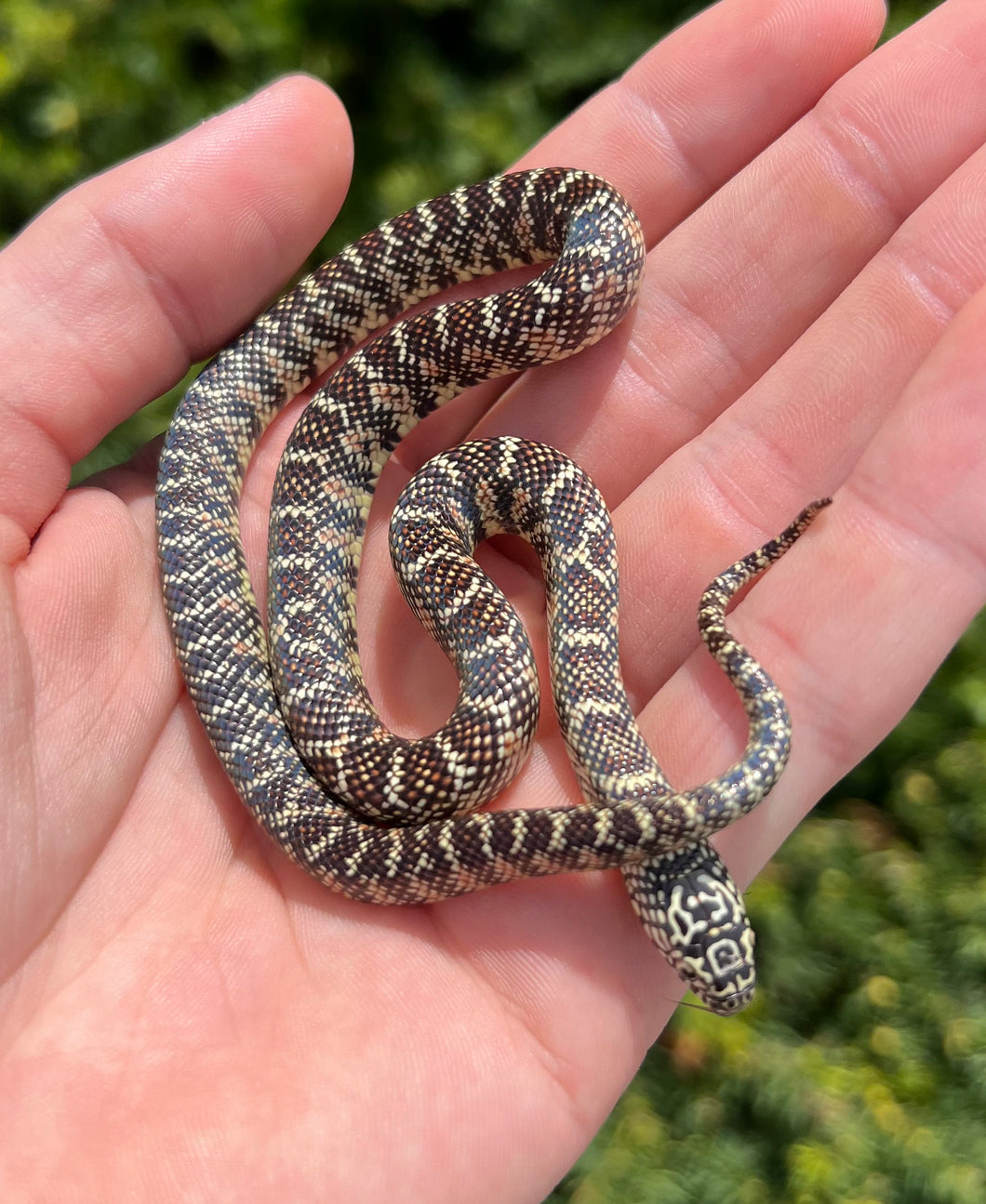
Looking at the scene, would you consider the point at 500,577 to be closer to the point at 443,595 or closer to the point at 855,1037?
the point at 443,595

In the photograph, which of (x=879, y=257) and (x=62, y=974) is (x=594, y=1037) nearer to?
(x=62, y=974)

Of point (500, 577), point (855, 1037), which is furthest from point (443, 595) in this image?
point (855, 1037)

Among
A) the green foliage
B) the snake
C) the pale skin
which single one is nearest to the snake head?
the snake

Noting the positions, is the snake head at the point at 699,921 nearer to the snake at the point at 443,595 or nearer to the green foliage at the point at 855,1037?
the snake at the point at 443,595

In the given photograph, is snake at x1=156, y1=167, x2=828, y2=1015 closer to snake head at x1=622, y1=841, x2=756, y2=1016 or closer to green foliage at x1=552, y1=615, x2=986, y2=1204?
snake head at x1=622, y1=841, x2=756, y2=1016

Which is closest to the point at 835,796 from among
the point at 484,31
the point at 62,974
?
the point at 62,974

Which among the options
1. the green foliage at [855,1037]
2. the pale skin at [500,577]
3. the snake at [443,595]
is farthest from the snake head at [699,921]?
the green foliage at [855,1037]
